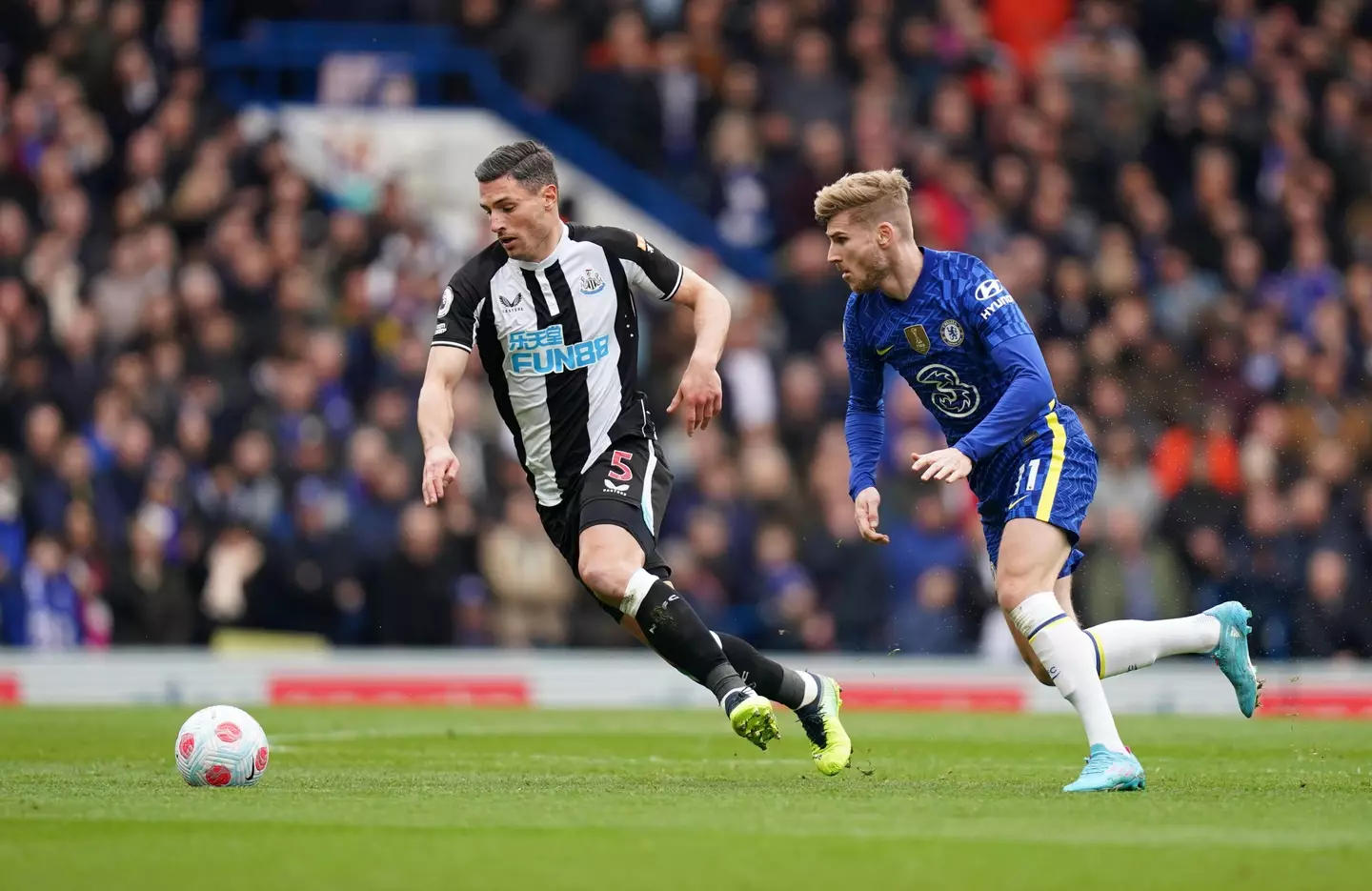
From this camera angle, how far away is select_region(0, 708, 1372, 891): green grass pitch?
18.2 feet

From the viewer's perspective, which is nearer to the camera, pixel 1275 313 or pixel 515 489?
pixel 515 489

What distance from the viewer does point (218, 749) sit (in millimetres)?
7945

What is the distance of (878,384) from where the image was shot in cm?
871

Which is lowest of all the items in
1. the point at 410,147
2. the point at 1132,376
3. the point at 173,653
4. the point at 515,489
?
the point at 173,653

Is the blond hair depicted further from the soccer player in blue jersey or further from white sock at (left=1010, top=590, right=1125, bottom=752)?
white sock at (left=1010, top=590, right=1125, bottom=752)

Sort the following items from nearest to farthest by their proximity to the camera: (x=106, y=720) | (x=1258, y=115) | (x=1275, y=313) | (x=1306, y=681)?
(x=106, y=720) < (x=1306, y=681) < (x=1275, y=313) < (x=1258, y=115)

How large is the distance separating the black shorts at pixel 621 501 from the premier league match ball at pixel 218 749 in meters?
1.53

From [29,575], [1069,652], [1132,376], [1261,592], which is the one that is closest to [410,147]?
[29,575]

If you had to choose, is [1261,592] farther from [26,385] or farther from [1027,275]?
[26,385]

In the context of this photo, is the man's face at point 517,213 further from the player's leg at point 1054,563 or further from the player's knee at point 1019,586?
the player's knee at point 1019,586

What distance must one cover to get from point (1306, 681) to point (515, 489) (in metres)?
6.28

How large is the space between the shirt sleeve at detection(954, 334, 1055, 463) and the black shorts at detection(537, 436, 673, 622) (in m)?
1.41

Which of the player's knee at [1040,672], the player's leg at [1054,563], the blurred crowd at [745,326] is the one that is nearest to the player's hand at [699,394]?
the player's leg at [1054,563]

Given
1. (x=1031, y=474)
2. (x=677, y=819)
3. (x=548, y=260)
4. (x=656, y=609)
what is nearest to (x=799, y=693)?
(x=656, y=609)
